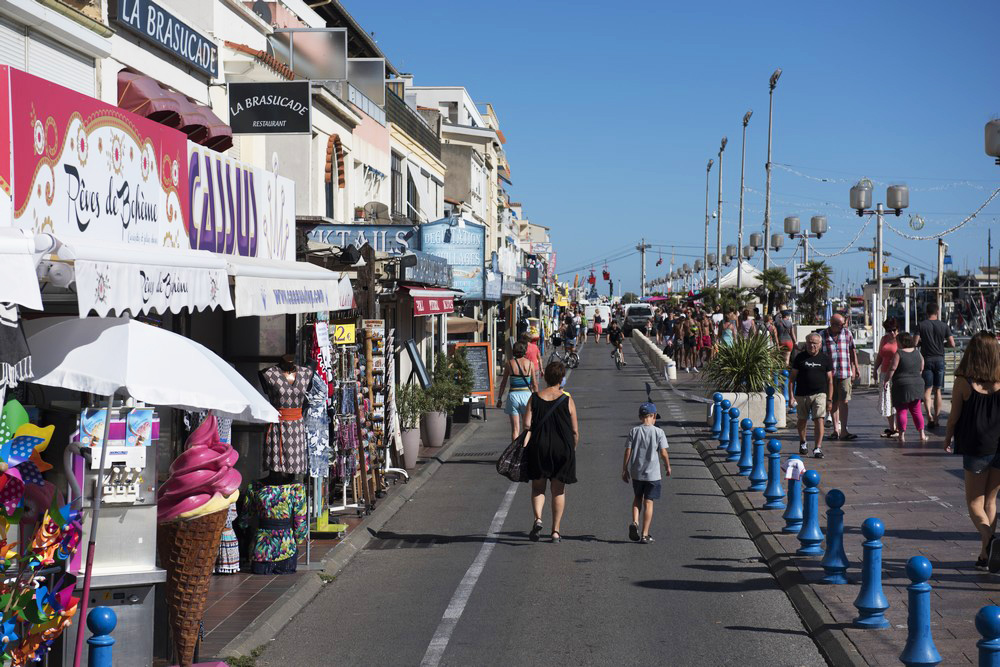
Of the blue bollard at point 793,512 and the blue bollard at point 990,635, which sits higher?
the blue bollard at point 990,635

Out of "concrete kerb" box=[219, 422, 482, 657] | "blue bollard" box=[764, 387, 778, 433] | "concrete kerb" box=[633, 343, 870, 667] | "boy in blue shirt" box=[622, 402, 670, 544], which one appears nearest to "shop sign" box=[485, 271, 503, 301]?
"blue bollard" box=[764, 387, 778, 433]

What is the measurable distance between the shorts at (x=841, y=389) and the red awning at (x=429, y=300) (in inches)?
245

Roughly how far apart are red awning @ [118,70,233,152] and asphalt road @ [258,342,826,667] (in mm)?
5094

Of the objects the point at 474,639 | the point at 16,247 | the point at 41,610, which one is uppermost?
the point at 16,247

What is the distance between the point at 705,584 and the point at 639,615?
48.5 inches

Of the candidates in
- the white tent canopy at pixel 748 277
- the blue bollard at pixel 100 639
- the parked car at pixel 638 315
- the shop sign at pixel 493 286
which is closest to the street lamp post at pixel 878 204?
the shop sign at pixel 493 286

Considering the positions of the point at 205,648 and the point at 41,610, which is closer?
the point at 41,610

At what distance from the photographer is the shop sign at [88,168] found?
7.18 m

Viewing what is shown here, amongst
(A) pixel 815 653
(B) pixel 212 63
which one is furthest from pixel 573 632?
(B) pixel 212 63

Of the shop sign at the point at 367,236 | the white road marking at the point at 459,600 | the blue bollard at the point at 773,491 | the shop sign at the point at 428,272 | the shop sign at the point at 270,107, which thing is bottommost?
the white road marking at the point at 459,600

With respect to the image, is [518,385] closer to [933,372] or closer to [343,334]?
[343,334]

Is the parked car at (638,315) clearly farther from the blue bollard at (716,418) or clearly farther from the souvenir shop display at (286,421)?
the souvenir shop display at (286,421)

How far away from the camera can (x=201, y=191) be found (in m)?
10.6

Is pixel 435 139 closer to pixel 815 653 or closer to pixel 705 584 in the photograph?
pixel 705 584
